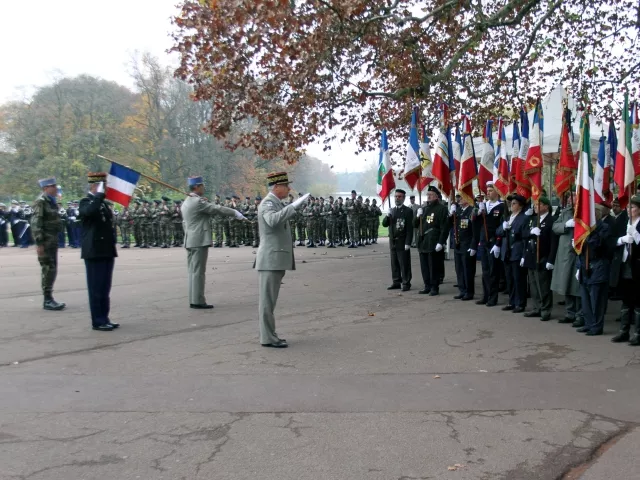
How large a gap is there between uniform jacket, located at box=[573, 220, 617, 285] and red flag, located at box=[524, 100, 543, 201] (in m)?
1.74

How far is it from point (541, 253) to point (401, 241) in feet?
11.6

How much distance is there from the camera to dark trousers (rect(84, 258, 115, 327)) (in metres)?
8.43

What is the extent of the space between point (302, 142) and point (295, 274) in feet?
11.2

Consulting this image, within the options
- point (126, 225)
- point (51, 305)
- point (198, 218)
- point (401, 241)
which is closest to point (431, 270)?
point (401, 241)

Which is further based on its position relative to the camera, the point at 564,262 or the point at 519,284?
the point at 519,284

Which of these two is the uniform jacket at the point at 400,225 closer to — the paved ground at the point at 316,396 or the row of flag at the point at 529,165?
the row of flag at the point at 529,165

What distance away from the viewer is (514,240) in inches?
380

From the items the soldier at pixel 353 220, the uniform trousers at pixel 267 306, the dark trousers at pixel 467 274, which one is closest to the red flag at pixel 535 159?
the dark trousers at pixel 467 274

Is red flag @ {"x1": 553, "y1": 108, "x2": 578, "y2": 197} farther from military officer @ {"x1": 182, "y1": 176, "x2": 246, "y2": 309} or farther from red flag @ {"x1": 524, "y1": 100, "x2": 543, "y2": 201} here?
military officer @ {"x1": 182, "y1": 176, "x2": 246, "y2": 309}

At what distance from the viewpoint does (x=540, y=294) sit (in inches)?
365

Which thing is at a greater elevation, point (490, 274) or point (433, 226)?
point (433, 226)

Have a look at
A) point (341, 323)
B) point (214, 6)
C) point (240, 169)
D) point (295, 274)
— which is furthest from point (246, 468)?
point (240, 169)

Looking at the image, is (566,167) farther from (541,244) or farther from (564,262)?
(564,262)

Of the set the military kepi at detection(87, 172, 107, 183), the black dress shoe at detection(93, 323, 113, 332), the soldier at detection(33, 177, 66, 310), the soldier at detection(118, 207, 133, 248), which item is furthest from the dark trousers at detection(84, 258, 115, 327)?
the soldier at detection(118, 207, 133, 248)
